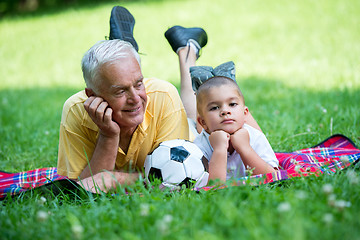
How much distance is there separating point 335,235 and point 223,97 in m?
1.69

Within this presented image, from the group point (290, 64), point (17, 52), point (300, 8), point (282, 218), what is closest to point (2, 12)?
point (17, 52)

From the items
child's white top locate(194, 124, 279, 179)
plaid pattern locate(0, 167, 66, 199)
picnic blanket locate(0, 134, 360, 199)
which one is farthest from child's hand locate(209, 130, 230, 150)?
plaid pattern locate(0, 167, 66, 199)

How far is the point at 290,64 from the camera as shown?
8797 millimetres

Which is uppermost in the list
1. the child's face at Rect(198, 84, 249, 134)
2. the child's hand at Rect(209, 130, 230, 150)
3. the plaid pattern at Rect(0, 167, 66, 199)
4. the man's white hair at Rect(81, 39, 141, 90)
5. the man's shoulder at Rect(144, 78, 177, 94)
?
the man's white hair at Rect(81, 39, 141, 90)

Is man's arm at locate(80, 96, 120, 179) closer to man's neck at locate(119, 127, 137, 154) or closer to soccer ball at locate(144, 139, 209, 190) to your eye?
man's neck at locate(119, 127, 137, 154)

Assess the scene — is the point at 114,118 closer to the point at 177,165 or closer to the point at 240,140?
the point at 177,165

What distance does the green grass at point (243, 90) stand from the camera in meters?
2.01

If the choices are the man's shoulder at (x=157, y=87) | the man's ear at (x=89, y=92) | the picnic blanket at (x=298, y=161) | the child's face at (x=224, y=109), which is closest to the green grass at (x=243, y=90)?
the picnic blanket at (x=298, y=161)

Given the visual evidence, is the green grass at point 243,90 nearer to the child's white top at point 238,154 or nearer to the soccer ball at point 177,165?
the soccer ball at point 177,165

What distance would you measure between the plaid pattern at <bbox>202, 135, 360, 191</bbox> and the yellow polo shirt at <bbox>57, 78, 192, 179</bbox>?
0.85 metres

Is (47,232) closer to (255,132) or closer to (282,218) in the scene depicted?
Answer: (282,218)

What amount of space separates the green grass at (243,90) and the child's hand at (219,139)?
57cm

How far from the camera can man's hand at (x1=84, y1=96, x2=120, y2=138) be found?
2969 mm

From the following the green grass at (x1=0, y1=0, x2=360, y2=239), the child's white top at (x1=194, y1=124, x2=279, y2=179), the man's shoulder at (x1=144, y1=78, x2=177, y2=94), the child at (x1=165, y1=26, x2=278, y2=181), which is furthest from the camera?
the man's shoulder at (x1=144, y1=78, x2=177, y2=94)
